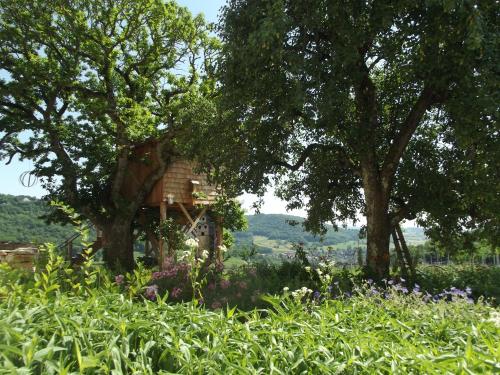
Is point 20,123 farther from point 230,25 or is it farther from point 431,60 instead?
point 431,60

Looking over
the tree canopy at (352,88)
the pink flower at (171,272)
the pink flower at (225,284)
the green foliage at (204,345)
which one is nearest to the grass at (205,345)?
the green foliage at (204,345)

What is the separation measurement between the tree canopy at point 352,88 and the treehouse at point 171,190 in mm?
7250

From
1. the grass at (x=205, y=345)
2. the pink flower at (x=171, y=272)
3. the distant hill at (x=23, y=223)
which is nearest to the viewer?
the grass at (x=205, y=345)

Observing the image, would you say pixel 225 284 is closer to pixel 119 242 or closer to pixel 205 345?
pixel 205 345

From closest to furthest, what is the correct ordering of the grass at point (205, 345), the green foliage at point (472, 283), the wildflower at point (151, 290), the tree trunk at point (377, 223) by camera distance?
the grass at point (205, 345) < the wildflower at point (151, 290) < the green foliage at point (472, 283) < the tree trunk at point (377, 223)

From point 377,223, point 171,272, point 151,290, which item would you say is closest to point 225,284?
point 171,272

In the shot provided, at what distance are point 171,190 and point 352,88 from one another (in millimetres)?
11123

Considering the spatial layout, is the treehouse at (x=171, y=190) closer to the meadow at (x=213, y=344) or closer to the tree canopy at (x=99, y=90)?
the tree canopy at (x=99, y=90)

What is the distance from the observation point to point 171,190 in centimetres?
2055

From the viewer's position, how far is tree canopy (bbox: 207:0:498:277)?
9.14 meters

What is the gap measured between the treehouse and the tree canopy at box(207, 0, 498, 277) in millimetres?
7250

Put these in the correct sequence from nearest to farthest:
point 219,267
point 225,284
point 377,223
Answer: point 225,284
point 219,267
point 377,223

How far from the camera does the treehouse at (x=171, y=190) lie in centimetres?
2042

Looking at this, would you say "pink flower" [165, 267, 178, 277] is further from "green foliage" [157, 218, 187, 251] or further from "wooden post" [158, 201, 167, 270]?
"green foliage" [157, 218, 187, 251]
